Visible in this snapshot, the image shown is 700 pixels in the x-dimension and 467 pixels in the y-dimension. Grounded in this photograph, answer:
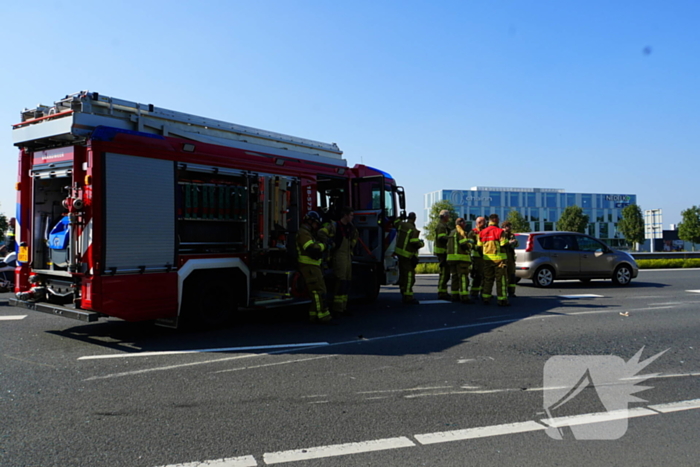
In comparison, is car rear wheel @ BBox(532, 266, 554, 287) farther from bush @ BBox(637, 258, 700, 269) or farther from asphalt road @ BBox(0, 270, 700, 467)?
bush @ BBox(637, 258, 700, 269)

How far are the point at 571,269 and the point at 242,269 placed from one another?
10248 millimetres

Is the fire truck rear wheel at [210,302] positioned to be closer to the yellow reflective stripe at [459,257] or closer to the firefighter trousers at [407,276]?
the firefighter trousers at [407,276]

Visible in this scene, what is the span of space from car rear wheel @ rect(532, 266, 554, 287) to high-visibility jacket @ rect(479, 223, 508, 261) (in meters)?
4.19

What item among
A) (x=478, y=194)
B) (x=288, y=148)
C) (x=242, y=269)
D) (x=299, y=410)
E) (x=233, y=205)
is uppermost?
(x=478, y=194)

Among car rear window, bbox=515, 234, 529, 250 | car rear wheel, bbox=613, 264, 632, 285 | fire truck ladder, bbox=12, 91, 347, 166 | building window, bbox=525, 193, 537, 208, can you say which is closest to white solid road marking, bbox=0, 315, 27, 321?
fire truck ladder, bbox=12, 91, 347, 166

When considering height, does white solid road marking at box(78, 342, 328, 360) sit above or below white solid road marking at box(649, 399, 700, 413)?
above

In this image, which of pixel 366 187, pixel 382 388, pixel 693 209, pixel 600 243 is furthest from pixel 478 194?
pixel 382 388

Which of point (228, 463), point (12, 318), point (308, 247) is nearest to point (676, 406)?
point (228, 463)

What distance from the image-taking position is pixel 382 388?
5023 millimetres

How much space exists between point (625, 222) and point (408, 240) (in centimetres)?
6423

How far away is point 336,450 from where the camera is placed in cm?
360

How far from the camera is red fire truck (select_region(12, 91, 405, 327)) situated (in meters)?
6.54

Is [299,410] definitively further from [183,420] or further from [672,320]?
[672,320]

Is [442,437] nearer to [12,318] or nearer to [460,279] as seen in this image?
[460,279]
